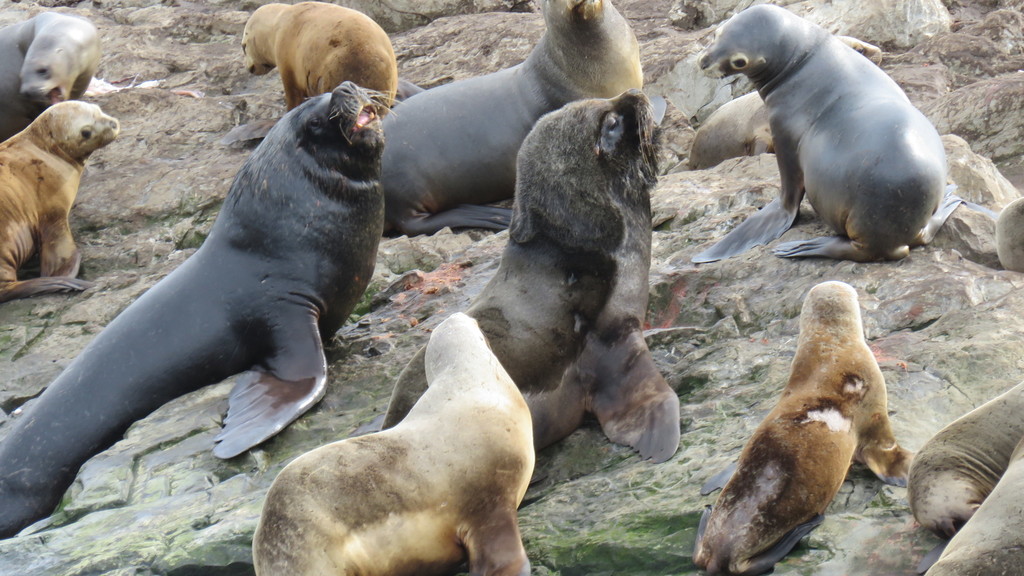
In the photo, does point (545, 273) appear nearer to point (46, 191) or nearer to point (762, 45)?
point (762, 45)

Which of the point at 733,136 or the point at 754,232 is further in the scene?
the point at 733,136

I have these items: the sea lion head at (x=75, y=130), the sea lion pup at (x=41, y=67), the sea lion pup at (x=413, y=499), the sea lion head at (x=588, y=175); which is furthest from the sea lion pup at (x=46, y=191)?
the sea lion pup at (x=413, y=499)

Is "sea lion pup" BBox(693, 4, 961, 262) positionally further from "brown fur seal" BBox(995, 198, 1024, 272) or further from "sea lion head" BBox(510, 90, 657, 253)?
"sea lion head" BBox(510, 90, 657, 253)

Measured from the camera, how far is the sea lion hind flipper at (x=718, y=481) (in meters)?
3.44

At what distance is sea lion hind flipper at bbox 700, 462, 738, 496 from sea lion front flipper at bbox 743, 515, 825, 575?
31 cm

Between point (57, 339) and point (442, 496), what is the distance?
4.54 m

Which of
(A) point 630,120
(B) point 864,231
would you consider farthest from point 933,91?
(A) point 630,120

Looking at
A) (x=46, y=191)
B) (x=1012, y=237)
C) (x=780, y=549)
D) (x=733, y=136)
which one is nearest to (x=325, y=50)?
(x=46, y=191)

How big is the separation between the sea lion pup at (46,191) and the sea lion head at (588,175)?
13.7ft

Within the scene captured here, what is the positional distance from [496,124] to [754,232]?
311 cm

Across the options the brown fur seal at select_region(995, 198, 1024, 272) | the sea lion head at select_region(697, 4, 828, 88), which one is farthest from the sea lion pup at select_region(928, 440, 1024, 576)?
the sea lion head at select_region(697, 4, 828, 88)

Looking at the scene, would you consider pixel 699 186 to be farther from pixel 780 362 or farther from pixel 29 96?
pixel 29 96

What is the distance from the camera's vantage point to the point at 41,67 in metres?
11.2

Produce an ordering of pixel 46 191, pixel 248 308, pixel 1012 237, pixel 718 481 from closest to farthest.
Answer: pixel 718 481, pixel 1012 237, pixel 248 308, pixel 46 191
